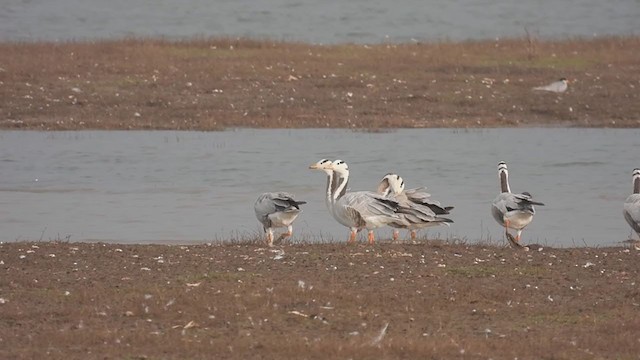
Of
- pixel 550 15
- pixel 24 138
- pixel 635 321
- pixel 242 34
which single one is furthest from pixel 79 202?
pixel 550 15

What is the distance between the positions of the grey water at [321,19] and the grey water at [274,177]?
1931 centimetres

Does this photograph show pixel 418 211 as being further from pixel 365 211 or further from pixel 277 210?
pixel 277 210

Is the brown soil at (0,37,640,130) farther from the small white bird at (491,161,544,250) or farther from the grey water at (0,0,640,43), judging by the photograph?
the small white bird at (491,161,544,250)

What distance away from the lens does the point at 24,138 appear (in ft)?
86.6

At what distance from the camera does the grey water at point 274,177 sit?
17547mm

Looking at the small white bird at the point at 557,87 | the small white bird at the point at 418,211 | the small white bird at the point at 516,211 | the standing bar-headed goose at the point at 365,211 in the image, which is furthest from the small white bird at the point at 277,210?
the small white bird at the point at 557,87

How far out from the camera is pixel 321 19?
54250mm

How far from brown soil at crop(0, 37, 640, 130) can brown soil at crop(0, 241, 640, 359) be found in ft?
47.0

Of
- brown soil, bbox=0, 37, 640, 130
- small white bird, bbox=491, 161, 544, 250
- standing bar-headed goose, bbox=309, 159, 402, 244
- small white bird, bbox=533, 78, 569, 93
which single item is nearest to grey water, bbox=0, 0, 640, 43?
brown soil, bbox=0, 37, 640, 130

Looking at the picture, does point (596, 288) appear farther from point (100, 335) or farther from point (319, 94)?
point (319, 94)

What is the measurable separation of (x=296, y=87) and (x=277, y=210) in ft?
53.2

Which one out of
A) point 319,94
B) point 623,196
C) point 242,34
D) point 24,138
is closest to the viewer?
point 623,196

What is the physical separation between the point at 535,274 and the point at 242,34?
35.2m

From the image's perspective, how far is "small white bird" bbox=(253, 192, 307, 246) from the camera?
15.4m
